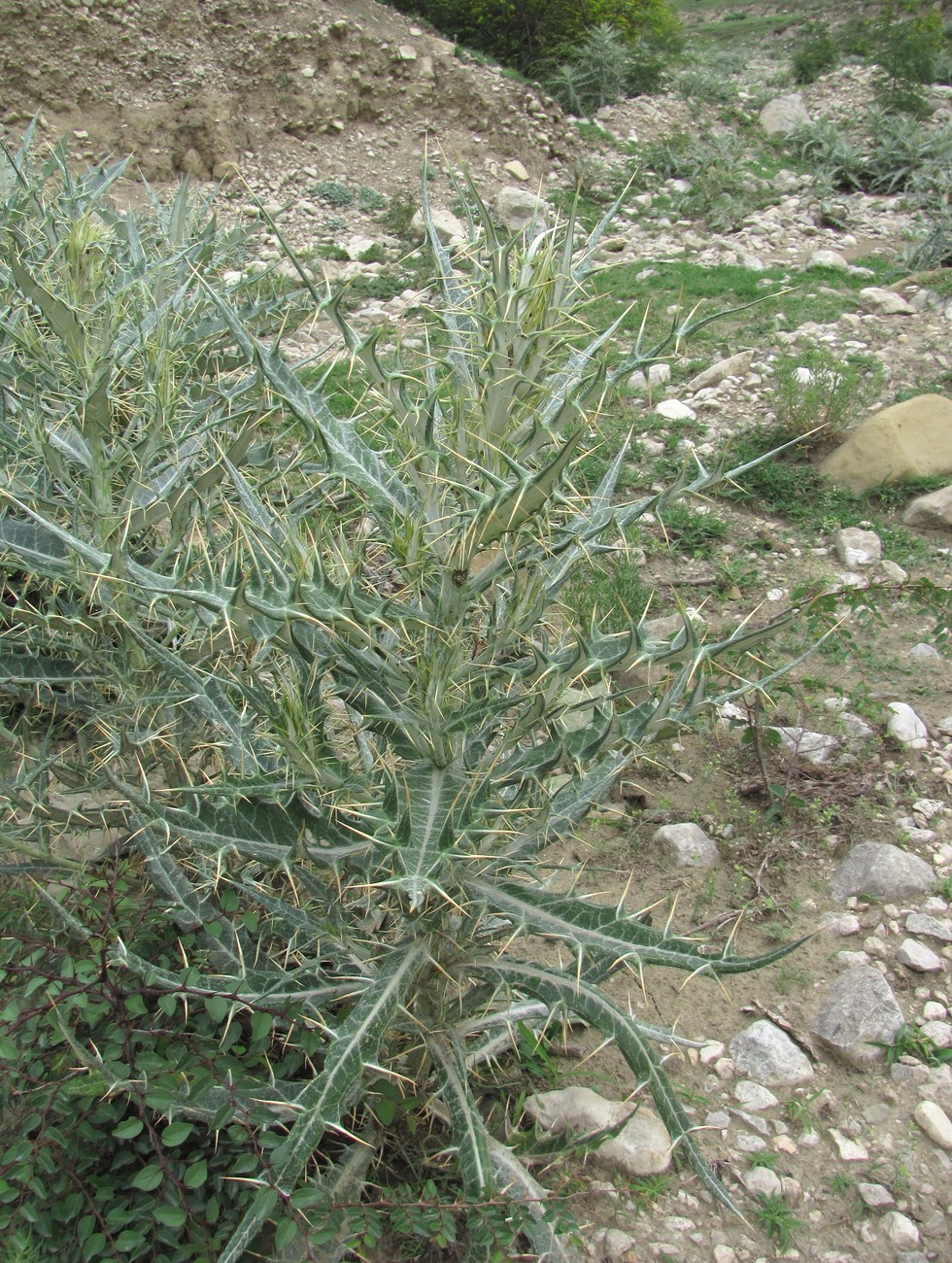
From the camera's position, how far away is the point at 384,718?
1514 mm

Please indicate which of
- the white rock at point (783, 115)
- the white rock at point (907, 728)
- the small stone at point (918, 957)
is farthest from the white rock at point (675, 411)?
the white rock at point (783, 115)

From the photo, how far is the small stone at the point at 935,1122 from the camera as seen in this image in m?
1.97

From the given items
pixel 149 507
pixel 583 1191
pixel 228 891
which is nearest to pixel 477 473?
pixel 149 507

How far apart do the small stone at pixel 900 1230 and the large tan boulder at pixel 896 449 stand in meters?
3.24

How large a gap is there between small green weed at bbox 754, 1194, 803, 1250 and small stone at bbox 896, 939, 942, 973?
2.36ft

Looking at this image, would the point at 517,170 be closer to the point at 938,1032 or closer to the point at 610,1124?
the point at 938,1032

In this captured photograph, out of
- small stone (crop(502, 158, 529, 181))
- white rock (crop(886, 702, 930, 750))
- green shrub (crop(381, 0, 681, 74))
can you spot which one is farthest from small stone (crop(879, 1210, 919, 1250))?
green shrub (crop(381, 0, 681, 74))

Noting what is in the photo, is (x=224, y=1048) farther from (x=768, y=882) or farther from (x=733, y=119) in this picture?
(x=733, y=119)

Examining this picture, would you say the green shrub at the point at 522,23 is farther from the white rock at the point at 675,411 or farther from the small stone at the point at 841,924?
→ the small stone at the point at 841,924

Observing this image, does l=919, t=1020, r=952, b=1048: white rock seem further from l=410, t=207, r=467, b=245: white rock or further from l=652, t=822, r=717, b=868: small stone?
l=410, t=207, r=467, b=245: white rock

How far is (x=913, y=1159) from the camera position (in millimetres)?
1949

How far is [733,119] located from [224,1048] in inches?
537

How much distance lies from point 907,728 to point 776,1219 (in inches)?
64.5

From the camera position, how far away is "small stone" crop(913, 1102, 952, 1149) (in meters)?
1.97
